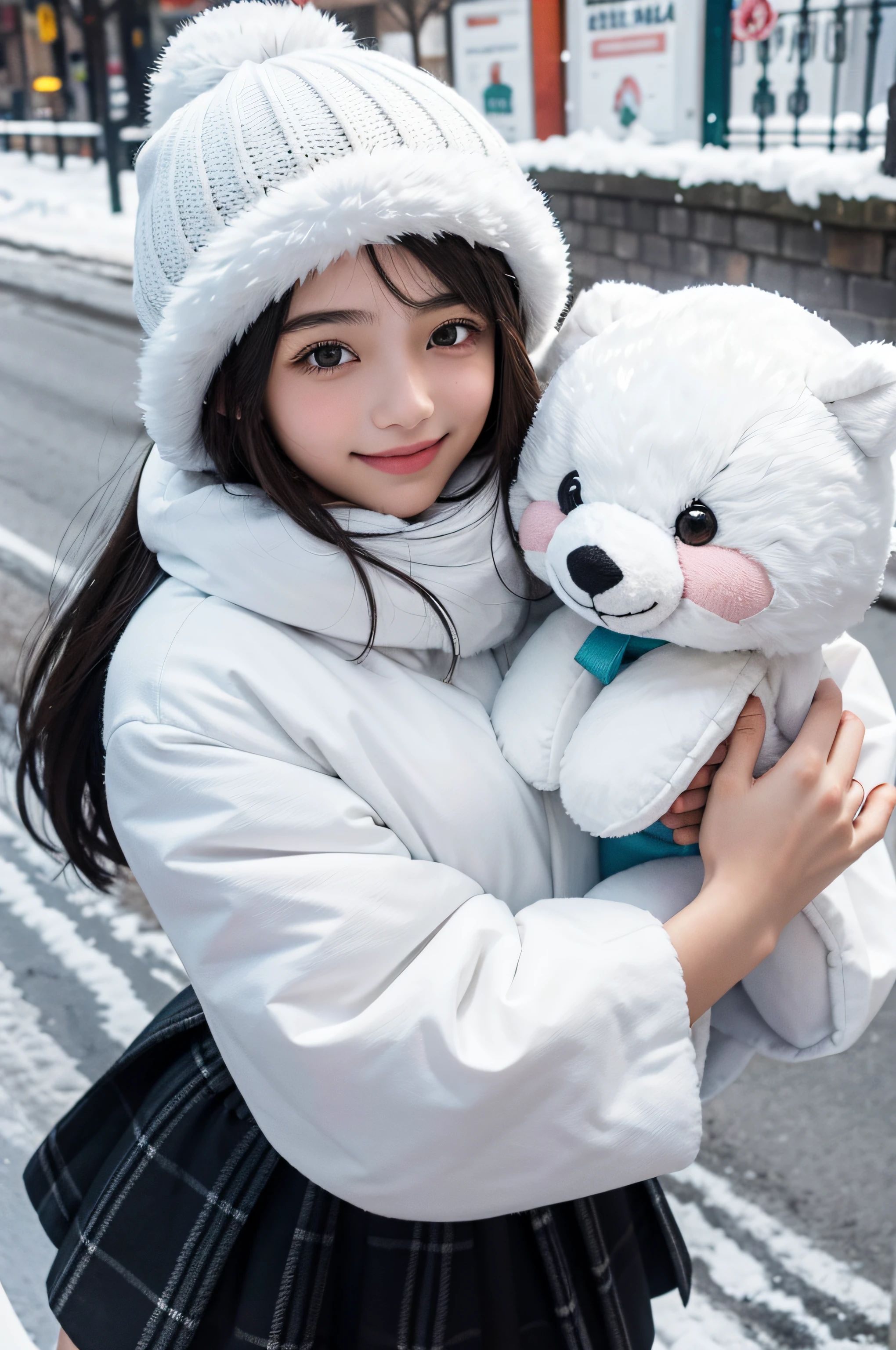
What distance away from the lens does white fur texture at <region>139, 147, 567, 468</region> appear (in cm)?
75

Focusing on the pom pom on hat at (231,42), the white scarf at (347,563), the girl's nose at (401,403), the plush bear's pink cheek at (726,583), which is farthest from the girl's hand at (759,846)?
the pom pom on hat at (231,42)

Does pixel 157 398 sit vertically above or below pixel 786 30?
below

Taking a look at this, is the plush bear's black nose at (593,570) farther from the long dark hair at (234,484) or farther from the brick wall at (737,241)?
the brick wall at (737,241)

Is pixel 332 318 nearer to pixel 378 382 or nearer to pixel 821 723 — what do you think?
pixel 378 382

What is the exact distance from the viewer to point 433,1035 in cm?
69

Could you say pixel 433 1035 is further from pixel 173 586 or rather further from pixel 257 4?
pixel 257 4

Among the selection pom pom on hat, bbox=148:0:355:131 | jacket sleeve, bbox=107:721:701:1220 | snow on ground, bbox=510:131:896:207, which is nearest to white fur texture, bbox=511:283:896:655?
jacket sleeve, bbox=107:721:701:1220

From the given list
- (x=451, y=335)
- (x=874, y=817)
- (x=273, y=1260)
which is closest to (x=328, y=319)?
(x=451, y=335)

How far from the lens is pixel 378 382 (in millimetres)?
811

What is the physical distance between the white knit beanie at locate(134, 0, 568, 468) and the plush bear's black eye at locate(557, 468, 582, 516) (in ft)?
0.64

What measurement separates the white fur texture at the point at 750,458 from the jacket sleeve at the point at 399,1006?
0.74 ft

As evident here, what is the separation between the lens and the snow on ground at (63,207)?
263 cm

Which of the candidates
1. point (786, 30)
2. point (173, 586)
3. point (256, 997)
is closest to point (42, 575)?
point (173, 586)

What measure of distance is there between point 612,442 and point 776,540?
13 cm
